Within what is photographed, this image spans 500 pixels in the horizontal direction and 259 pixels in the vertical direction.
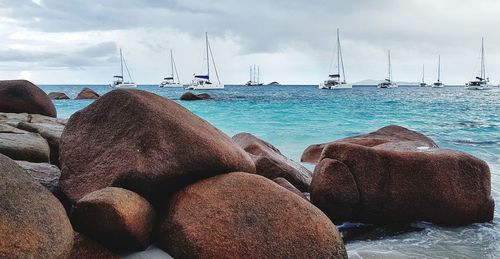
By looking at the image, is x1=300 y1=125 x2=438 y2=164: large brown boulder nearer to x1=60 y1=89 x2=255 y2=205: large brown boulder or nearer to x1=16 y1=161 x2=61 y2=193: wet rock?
x1=60 y1=89 x2=255 y2=205: large brown boulder

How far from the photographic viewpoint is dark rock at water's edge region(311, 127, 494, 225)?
5961 millimetres

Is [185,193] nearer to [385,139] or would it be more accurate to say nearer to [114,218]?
[114,218]

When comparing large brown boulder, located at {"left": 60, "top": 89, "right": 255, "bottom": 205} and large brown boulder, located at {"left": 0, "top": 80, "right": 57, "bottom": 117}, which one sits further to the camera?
large brown boulder, located at {"left": 0, "top": 80, "right": 57, "bottom": 117}

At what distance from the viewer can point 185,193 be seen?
4504mm

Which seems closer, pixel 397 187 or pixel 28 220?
pixel 28 220

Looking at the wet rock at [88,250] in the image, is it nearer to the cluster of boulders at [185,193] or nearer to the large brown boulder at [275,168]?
the cluster of boulders at [185,193]

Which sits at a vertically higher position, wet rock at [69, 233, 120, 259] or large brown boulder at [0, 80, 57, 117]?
large brown boulder at [0, 80, 57, 117]

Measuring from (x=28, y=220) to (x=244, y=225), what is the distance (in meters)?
1.72

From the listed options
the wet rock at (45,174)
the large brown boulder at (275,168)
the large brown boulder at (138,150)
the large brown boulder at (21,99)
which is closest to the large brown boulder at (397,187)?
the large brown boulder at (275,168)

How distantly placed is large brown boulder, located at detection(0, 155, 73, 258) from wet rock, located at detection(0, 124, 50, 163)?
2.49 m

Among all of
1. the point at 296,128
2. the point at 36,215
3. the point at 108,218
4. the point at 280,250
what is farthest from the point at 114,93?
the point at 296,128

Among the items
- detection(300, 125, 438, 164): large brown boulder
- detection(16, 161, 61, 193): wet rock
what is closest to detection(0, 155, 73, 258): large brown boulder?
detection(16, 161, 61, 193): wet rock

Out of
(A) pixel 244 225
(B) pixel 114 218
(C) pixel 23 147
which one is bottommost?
(A) pixel 244 225

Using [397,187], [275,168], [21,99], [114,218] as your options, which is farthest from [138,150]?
[21,99]
